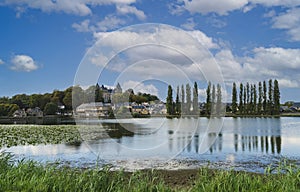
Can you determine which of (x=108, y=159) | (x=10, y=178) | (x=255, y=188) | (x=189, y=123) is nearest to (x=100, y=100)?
(x=108, y=159)

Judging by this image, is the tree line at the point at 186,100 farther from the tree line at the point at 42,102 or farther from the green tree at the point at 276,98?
the green tree at the point at 276,98

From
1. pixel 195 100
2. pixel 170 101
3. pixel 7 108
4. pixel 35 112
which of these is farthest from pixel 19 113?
pixel 195 100

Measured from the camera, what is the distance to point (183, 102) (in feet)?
32.1

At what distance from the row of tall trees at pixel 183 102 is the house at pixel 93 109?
7.02ft

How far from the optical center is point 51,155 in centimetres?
1383

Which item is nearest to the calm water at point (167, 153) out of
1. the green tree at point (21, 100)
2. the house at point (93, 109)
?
the house at point (93, 109)

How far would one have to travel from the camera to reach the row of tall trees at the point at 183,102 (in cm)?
929

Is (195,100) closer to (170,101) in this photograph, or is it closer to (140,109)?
(170,101)

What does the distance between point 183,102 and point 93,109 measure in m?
3.61

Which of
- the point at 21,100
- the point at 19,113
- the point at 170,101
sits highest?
the point at 21,100

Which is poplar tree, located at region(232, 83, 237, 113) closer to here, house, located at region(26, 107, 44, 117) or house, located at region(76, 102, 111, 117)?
house, located at region(26, 107, 44, 117)

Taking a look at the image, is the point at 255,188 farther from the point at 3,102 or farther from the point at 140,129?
the point at 3,102

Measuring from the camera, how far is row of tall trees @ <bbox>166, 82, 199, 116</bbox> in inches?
366

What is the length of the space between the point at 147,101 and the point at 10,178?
4632 mm
